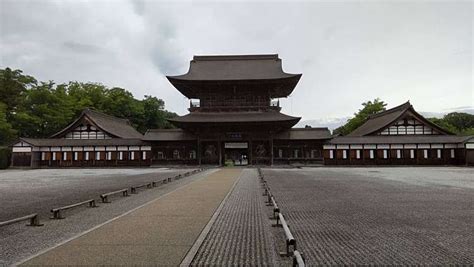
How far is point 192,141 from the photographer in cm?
3775

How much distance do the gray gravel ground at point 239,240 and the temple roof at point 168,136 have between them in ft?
91.4

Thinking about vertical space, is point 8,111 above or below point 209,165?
above

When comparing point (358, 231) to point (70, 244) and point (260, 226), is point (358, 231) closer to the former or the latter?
point (260, 226)

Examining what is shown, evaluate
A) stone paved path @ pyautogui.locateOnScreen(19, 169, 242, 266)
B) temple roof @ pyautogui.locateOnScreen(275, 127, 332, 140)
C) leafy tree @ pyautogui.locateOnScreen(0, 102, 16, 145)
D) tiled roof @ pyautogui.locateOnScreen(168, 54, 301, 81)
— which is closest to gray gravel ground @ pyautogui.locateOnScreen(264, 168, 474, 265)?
stone paved path @ pyautogui.locateOnScreen(19, 169, 242, 266)

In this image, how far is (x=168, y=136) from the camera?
3831cm

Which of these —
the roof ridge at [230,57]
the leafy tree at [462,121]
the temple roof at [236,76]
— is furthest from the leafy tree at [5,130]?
the leafy tree at [462,121]

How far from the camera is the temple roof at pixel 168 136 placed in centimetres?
3762

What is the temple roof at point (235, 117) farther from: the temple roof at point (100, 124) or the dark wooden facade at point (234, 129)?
the temple roof at point (100, 124)

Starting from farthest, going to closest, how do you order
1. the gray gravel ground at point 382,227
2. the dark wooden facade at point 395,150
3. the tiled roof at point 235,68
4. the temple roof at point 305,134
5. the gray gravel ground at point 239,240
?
the tiled roof at point 235,68, the dark wooden facade at point 395,150, the temple roof at point 305,134, the gray gravel ground at point 382,227, the gray gravel ground at point 239,240

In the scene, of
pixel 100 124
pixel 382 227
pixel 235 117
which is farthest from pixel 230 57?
pixel 382 227

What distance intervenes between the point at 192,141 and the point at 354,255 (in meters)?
32.8

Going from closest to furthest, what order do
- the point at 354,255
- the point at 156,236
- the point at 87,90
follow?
the point at 354,255 → the point at 156,236 → the point at 87,90

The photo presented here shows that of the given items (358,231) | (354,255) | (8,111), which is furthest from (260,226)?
(8,111)

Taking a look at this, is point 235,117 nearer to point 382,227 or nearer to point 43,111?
point 43,111
